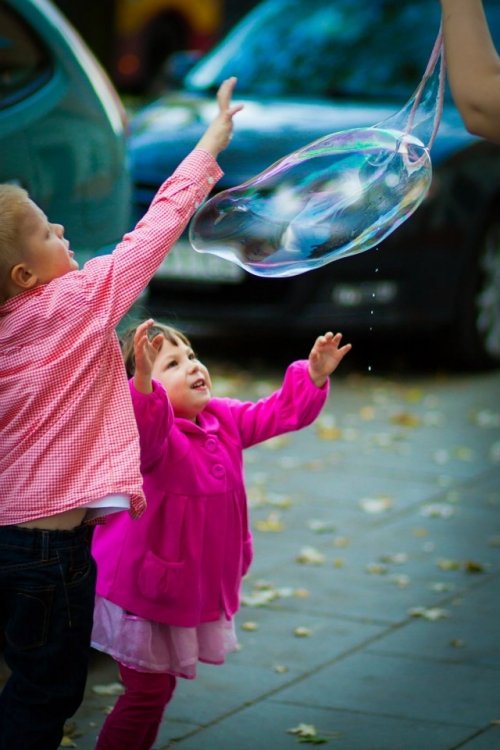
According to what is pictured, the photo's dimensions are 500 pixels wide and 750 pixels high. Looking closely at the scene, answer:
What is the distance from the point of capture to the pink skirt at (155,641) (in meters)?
3.58

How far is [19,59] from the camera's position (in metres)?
4.96

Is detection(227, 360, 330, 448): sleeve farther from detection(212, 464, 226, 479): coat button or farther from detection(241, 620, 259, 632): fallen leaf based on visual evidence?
detection(241, 620, 259, 632): fallen leaf

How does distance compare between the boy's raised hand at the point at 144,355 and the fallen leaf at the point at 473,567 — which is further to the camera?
the fallen leaf at the point at 473,567

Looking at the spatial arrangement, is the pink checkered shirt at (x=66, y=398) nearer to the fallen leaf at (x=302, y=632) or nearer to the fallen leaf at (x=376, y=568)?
the fallen leaf at (x=302, y=632)

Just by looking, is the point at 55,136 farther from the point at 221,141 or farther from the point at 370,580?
the point at 370,580

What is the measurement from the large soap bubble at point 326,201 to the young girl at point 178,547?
0.24 m

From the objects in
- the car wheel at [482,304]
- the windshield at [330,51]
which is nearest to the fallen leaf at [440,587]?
the car wheel at [482,304]

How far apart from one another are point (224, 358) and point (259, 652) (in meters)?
5.03

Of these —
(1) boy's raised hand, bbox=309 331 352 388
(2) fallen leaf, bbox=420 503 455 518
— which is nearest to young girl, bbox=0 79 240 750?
(1) boy's raised hand, bbox=309 331 352 388

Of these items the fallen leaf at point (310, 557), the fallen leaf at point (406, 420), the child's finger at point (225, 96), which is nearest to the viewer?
the child's finger at point (225, 96)

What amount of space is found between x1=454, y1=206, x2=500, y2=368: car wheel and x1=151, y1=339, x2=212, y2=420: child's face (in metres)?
5.47

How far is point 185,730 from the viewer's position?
4.07m

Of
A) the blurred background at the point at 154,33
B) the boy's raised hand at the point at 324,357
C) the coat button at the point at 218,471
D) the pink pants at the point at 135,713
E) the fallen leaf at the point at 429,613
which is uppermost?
the boy's raised hand at the point at 324,357

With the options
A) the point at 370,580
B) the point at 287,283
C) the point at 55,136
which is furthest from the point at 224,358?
the point at 55,136
